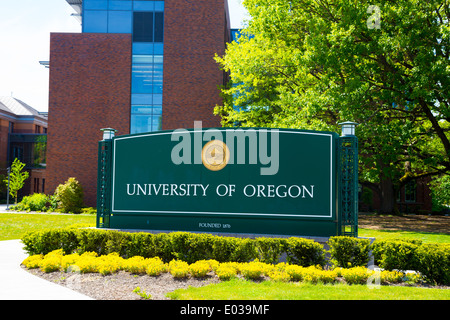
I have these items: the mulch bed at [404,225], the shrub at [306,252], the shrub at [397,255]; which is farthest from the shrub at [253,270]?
the mulch bed at [404,225]

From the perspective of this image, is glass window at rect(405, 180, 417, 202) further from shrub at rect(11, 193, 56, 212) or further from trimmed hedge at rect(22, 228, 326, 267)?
trimmed hedge at rect(22, 228, 326, 267)

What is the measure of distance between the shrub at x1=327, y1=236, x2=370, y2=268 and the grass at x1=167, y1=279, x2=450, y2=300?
4.12ft

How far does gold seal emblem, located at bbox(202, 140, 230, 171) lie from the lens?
396 inches

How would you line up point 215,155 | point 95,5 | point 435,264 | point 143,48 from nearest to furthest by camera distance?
point 435,264 → point 215,155 → point 143,48 → point 95,5

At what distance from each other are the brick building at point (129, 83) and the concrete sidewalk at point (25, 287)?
23.4 meters

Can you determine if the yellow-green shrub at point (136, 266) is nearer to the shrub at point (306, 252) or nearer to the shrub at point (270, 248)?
the shrub at point (270, 248)

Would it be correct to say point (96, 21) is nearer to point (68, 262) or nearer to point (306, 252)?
point (68, 262)

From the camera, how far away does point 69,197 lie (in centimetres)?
2934

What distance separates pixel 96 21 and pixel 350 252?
31170 millimetres

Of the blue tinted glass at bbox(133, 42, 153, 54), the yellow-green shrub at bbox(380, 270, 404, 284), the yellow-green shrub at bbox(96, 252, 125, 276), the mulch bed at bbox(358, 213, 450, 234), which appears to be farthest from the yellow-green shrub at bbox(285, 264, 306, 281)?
the blue tinted glass at bbox(133, 42, 153, 54)

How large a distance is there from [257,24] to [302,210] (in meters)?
13.8

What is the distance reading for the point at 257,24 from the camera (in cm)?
2047

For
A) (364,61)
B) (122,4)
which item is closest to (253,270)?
(364,61)

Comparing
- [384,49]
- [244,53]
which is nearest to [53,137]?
[244,53]
